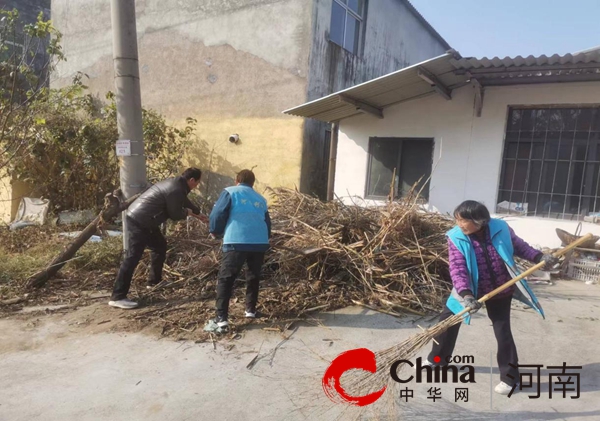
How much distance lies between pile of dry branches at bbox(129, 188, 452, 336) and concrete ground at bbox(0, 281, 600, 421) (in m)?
0.38

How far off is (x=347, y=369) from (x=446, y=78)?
5.47 m

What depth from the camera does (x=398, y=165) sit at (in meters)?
8.38

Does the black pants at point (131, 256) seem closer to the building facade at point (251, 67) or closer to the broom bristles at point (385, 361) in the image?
the broom bristles at point (385, 361)

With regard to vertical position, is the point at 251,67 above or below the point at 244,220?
above

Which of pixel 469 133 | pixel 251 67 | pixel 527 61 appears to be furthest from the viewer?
pixel 251 67

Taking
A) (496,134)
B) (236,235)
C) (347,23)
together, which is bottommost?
(236,235)

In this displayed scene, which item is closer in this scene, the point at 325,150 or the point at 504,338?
the point at 504,338

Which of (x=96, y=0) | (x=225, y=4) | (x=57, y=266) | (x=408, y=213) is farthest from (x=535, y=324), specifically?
(x=96, y=0)

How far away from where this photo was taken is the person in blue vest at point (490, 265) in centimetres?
308

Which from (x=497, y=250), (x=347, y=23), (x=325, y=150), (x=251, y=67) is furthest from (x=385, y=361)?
(x=347, y=23)

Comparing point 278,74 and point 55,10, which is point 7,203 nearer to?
point 55,10

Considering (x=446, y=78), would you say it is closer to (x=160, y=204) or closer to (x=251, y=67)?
(x=251, y=67)

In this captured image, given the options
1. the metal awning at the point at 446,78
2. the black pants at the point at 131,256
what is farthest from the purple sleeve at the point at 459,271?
the metal awning at the point at 446,78

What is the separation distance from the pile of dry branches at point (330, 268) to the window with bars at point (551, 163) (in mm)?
2141
